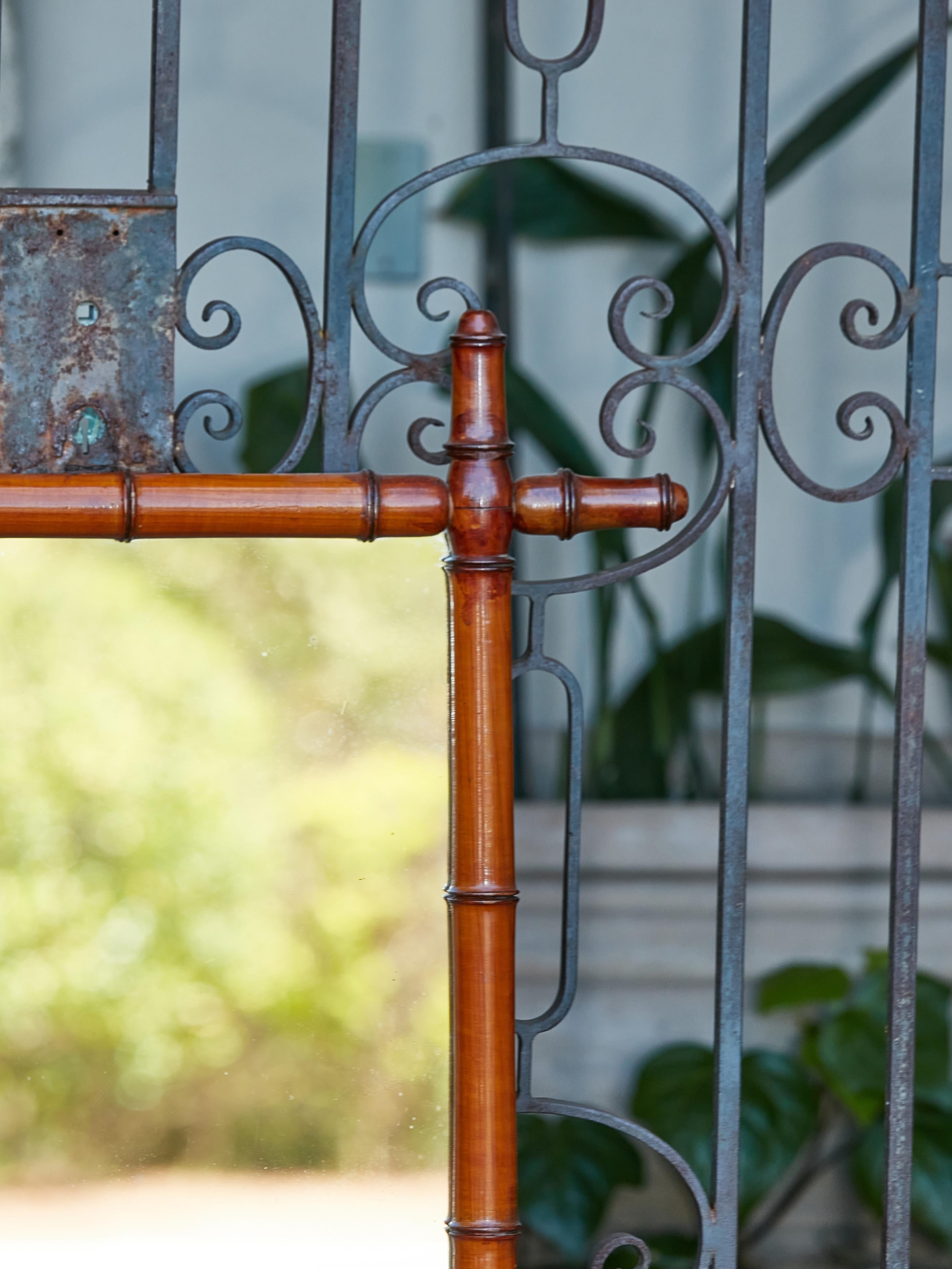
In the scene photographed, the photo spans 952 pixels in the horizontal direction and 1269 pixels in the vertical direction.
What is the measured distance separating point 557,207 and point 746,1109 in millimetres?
953

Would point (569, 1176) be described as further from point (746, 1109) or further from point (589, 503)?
point (589, 503)

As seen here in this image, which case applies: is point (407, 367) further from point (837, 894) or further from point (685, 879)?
point (837, 894)

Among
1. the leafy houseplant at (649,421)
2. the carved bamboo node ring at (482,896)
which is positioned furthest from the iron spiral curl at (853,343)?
the leafy houseplant at (649,421)

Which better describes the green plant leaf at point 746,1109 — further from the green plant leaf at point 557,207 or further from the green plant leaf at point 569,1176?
the green plant leaf at point 557,207

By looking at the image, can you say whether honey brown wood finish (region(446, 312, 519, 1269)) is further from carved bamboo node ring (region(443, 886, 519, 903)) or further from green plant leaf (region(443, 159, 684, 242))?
green plant leaf (region(443, 159, 684, 242))

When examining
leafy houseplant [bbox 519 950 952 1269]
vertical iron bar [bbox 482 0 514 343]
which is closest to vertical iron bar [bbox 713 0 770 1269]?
leafy houseplant [bbox 519 950 952 1269]

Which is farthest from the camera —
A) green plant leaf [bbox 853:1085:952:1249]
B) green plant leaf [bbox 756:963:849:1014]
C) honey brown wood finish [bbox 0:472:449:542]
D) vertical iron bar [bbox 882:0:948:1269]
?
green plant leaf [bbox 756:963:849:1014]

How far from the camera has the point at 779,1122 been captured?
1330mm

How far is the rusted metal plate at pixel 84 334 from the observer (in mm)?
749

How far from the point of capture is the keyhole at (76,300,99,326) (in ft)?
2.47

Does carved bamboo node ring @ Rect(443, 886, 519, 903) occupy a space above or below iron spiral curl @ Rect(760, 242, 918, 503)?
below

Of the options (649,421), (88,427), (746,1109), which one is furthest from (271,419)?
(746,1109)

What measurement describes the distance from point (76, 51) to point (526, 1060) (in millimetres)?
1182

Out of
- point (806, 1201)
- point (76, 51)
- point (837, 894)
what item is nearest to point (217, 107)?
point (76, 51)
